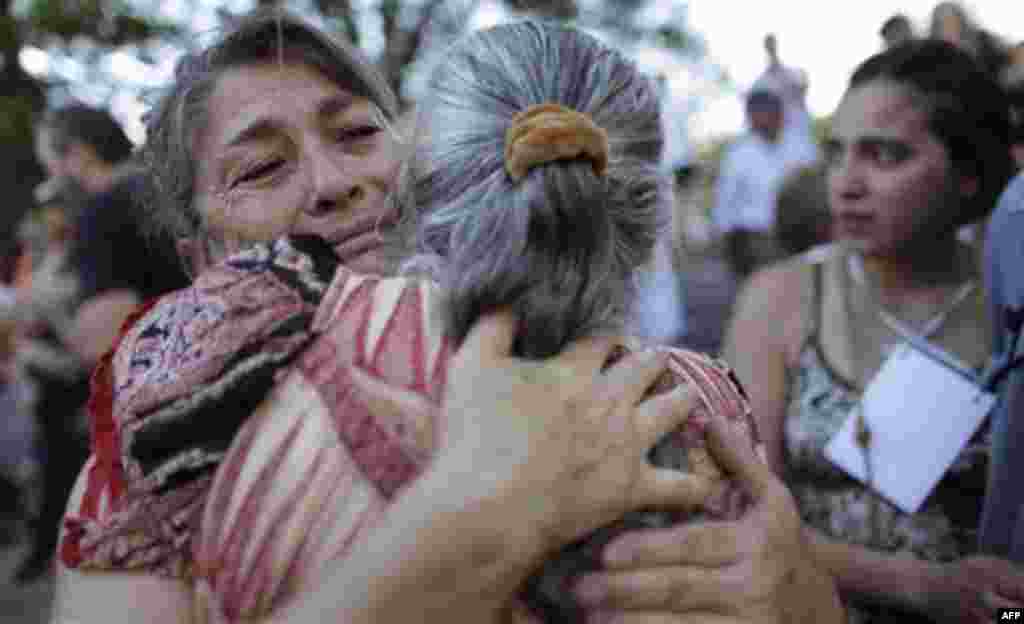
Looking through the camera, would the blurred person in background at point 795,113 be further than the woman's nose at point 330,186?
Yes

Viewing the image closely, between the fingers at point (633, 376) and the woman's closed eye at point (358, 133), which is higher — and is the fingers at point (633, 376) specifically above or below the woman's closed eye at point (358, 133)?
below

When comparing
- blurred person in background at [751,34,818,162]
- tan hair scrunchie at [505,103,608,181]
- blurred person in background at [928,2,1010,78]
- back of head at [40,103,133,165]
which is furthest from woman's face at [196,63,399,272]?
blurred person in background at [751,34,818,162]

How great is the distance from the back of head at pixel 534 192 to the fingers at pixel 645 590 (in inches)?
9.6

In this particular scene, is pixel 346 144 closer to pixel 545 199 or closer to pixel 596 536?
pixel 545 199

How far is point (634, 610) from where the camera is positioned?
118cm

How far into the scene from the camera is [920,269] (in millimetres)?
2561

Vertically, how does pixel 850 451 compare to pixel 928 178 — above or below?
below

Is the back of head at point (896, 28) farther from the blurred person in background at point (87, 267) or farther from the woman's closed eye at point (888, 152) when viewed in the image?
the blurred person in background at point (87, 267)

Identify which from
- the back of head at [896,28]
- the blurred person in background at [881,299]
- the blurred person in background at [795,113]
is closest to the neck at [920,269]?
the blurred person in background at [881,299]

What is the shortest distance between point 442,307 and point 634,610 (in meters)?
0.37

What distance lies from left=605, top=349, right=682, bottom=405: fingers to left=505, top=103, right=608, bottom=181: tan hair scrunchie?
222 millimetres

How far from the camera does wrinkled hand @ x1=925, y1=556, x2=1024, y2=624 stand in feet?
6.36

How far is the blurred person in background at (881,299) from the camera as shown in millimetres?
2346

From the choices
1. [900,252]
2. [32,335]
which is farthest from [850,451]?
[32,335]
